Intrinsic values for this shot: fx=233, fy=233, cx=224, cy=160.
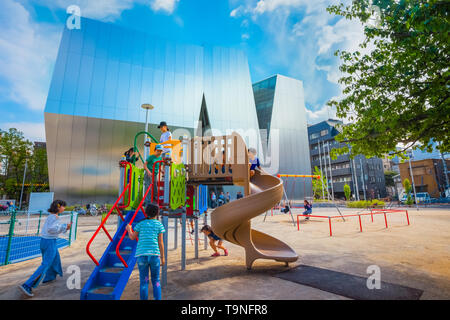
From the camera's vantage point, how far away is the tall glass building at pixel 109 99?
69.5 feet

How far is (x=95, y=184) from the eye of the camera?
2277cm

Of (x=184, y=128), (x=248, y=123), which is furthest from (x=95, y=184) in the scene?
(x=248, y=123)

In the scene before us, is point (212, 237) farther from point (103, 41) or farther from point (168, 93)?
point (103, 41)

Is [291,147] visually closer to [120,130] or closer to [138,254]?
[120,130]

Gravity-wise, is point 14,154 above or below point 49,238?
above

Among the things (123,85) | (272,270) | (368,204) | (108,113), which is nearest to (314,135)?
(368,204)

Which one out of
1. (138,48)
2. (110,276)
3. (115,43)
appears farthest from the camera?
(138,48)

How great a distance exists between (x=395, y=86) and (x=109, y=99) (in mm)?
22751

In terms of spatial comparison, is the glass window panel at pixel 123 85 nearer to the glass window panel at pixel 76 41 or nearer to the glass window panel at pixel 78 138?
the glass window panel at pixel 78 138

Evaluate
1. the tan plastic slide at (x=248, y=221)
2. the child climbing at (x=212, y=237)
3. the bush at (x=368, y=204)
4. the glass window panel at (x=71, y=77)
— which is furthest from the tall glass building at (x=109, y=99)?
the tan plastic slide at (x=248, y=221)

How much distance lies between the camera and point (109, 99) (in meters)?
22.4

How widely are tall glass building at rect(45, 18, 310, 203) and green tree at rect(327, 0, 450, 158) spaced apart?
19348 millimetres

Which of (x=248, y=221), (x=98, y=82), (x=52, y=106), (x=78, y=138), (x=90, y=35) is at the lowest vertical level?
(x=248, y=221)
